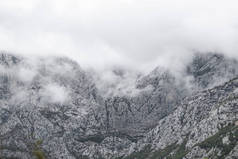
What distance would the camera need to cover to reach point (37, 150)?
59094mm
